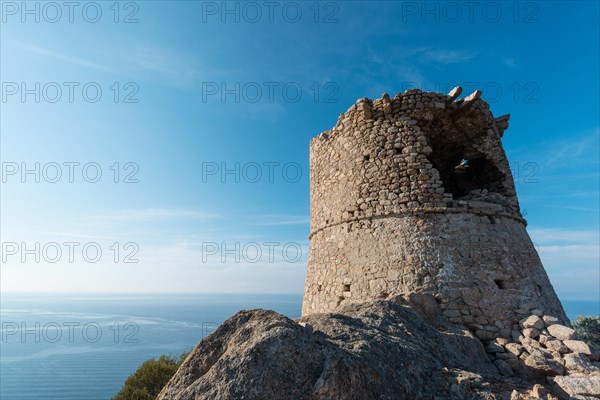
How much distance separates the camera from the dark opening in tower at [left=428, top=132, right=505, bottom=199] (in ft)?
31.3

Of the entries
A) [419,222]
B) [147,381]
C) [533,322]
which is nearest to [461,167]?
[419,222]

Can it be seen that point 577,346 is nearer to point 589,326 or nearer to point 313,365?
point 313,365

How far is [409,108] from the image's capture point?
856cm

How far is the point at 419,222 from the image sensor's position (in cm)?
765

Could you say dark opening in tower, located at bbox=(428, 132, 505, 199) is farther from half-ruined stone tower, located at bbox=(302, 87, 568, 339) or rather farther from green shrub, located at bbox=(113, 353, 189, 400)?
green shrub, located at bbox=(113, 353, 189, 400)

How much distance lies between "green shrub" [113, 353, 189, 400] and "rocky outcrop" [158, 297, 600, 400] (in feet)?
44.6

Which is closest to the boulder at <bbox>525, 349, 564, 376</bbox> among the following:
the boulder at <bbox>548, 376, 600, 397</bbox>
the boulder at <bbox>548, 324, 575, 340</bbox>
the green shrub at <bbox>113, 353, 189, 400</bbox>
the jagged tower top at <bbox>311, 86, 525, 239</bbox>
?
the boulder at <bbox>548, 376, 600, 397</bbox>

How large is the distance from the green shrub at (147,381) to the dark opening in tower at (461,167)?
14313 millimetres

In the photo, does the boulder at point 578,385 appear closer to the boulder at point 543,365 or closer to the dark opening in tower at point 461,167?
the boulder at point 543,365

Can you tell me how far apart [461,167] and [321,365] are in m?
10.3

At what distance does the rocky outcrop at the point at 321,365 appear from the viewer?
288 cm

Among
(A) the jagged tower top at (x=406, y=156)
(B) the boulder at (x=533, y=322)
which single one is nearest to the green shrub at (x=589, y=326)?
(A) the jagged tower top at (x=406, y=156)

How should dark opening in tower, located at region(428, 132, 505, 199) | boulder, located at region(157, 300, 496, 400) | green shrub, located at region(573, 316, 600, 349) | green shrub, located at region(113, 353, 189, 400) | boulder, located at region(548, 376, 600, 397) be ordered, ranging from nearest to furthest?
boulder, located at region(157, 300, 496, 400)
boulder, located at region(548, 376, 600, 397)
dark opening in tower, located at region(428, 132, 505, 199)
green shrub, located at region(113, 353, 189, 400)
green shrub, located at region(573, 316, 600, 349)

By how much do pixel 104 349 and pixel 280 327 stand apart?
111 m
